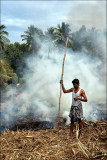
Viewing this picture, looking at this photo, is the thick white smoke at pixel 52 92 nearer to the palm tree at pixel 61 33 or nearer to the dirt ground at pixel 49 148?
the dirt ground at pixel 49 148

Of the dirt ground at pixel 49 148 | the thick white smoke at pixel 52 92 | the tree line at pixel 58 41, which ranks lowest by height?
the dirt ground at pixel 49 148

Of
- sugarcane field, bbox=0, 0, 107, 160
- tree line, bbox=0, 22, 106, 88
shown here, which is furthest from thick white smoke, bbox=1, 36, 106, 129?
tree line, bbox=0, 22, 106, 88

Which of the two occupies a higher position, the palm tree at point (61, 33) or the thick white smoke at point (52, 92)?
the palm tree at point (61, 33)

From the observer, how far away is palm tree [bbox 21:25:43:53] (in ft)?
84.9

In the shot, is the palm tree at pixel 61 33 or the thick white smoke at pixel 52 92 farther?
the palm tree at pixel 61 33

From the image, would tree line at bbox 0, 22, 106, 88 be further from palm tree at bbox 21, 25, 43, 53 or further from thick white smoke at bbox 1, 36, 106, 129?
thick white smoke at bbox 1, 36, 106, 129

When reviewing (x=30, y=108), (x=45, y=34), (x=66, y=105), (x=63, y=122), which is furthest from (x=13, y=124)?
(x=45, y=34)

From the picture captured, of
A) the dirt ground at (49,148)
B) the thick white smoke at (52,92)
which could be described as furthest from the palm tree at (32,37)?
the dirt ground at (49,148)

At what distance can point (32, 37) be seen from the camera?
2662cm

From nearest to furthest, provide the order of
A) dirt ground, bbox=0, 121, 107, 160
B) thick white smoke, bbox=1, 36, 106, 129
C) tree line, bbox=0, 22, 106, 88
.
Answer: dirt ground, bbox=0, 121, 107, 160 < thick white smoke, bbox=1, 36, 106, 129 < tree line, bbox=0, 22, 106, 88

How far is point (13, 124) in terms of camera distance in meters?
7.08

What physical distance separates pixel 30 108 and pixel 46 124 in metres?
2.78

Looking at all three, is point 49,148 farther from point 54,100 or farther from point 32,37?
point 32,37

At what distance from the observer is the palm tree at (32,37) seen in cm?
2588
